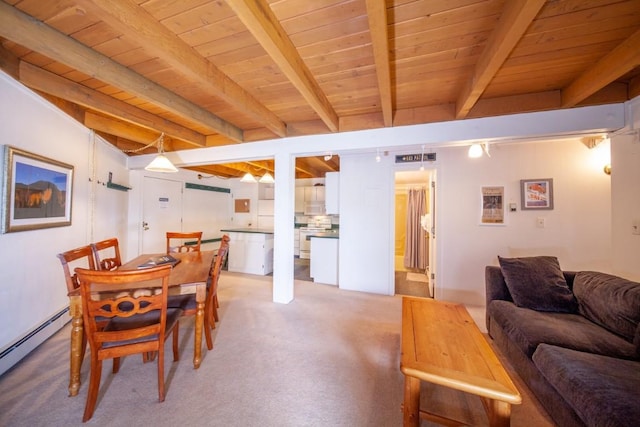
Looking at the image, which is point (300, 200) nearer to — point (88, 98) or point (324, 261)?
point (324, 261)

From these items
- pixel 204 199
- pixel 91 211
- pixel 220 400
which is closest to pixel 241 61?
pixel 220 400

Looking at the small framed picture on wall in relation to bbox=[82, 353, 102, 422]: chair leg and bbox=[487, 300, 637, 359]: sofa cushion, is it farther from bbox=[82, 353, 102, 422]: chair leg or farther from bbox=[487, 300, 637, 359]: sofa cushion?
bbox=[82, 353, 102, 422]: chair leg

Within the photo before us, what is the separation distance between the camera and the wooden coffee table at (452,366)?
1082 millimetres

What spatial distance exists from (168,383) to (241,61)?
2.48 metres

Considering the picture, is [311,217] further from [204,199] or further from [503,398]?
[503,398]

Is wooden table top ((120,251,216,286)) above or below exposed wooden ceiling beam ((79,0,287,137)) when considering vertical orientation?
below

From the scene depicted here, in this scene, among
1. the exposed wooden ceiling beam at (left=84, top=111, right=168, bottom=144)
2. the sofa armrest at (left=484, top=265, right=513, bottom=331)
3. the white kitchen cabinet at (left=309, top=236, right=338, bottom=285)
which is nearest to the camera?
the sofa armrest at (left=484, top=265, right=513, bottom=331)

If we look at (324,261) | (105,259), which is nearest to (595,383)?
(324,261)

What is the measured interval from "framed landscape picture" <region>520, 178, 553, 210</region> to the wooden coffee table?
228 centimetres

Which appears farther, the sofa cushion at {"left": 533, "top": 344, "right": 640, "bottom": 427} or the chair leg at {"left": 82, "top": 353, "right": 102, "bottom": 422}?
the chair leg at {"left": 82, "top": 353, "right": 102, "bottom": 422}

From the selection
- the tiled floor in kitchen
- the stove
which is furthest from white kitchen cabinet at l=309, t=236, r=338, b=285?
the stove

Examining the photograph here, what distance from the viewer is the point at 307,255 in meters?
6.07

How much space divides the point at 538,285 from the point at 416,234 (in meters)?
3.33

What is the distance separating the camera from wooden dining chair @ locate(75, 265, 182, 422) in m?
1.34
